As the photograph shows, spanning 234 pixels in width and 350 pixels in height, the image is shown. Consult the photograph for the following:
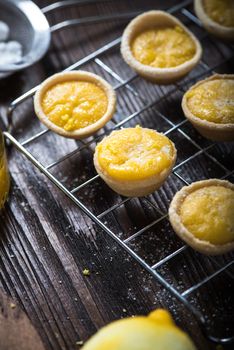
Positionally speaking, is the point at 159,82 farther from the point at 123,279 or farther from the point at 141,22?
the point at 123,279

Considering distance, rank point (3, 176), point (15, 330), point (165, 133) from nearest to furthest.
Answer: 1. point (15, 330)
2. point (3, 176)
3. point (165, 133)

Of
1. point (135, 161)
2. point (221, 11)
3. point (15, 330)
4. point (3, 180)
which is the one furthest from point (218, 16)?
point (15, 330)

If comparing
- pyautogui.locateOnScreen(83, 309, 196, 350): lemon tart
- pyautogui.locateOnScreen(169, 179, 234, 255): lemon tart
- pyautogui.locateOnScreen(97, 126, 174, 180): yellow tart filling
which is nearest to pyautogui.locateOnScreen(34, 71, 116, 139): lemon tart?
pyautogui.locateOnScreen(97, 126, 174, 180): yellow tart filling

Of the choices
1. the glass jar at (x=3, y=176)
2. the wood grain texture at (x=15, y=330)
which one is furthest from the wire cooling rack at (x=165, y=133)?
the wood grain texture at (x=15, y=330)

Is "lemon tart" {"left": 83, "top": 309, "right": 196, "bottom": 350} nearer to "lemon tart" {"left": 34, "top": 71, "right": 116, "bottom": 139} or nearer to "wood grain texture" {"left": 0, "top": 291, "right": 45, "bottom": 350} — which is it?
"wood grain texture" {"left": 0, "top": 291, "right": 45, "bottom": 350}

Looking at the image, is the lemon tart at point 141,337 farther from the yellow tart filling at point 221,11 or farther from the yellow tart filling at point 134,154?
the yellow tart filling at point 221,11

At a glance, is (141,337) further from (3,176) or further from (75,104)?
(75,104)
